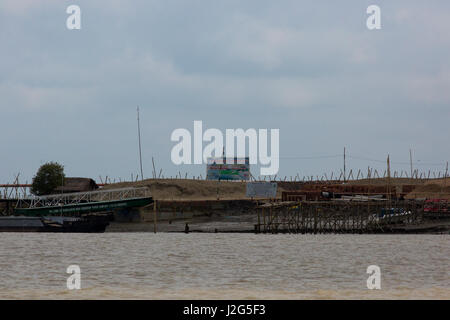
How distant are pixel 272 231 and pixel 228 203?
83.9 feet

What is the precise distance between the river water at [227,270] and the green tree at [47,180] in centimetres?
5859

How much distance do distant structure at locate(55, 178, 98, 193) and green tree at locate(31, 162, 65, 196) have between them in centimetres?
128

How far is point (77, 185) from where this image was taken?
130m

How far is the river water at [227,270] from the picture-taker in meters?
31.2

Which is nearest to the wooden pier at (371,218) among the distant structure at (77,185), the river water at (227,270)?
the river water at (227,270)

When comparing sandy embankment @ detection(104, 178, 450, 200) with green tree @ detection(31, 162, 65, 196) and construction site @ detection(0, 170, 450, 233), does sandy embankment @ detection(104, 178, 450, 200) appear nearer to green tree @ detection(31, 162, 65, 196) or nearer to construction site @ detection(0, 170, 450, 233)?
construction site @ detection(0, 170, 450, 233)

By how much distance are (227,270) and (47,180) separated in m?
91.4

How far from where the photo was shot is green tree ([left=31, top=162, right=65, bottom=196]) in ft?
419

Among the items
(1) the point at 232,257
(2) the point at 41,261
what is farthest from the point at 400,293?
(2) the point at 41,261
